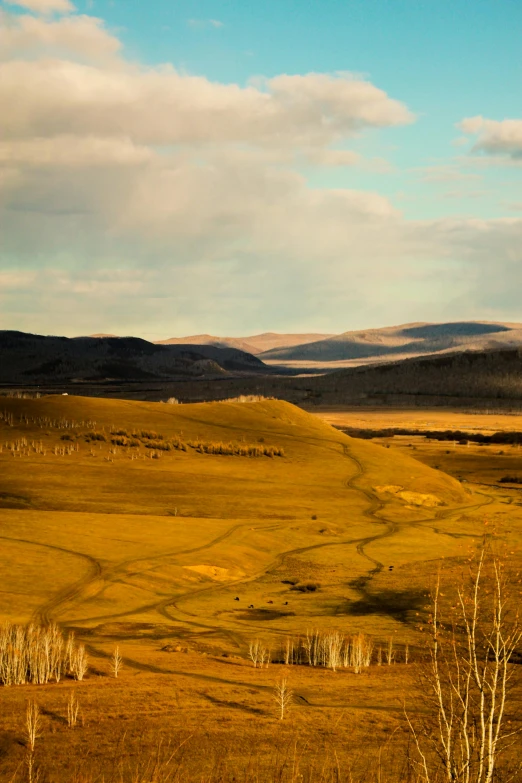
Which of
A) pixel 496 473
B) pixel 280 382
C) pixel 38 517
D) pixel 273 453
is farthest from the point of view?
pixel 280 382

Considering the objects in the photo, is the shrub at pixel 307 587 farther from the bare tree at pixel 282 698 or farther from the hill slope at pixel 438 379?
the hill slope at pixel 438 379

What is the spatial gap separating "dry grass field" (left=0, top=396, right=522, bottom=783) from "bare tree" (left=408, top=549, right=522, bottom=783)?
65 cm

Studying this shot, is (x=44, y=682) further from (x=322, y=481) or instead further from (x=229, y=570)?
(x=322, y=481)

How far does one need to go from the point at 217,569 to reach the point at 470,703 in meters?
16.0

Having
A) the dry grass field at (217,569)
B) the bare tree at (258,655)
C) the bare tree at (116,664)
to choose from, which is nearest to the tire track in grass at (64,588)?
the dry grass field at (217,569)

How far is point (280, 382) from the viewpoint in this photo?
174 meters

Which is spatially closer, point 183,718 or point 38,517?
point 183,718

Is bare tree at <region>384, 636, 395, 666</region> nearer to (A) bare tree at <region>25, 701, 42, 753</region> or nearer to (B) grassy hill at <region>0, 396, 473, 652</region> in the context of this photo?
(B) grassy hill at <region>0, 396, 473, 652</region>

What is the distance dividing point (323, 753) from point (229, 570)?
1785 centimetres

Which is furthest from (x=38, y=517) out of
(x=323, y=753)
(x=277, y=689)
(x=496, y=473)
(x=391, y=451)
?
(x=496, y=473)

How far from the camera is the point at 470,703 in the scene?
13781 mm

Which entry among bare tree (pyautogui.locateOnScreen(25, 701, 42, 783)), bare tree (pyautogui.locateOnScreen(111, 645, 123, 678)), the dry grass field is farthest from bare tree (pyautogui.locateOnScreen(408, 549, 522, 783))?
bare tree (pyautogui.locateOnScreen(111, 645, 123, 678))

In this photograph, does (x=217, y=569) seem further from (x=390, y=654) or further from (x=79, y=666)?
(x=79, y=666)

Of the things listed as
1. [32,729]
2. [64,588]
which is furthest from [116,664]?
→ [64,588]
